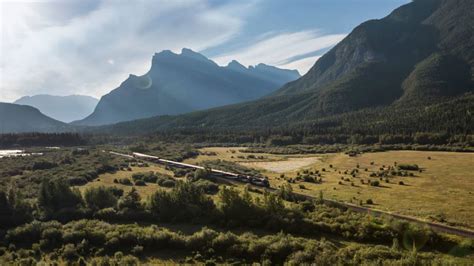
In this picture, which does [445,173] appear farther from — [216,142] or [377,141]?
[216,142]

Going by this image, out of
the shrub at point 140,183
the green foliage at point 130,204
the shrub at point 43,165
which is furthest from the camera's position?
the shrub at point 43,165

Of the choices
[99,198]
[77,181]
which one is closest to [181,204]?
[99,198]

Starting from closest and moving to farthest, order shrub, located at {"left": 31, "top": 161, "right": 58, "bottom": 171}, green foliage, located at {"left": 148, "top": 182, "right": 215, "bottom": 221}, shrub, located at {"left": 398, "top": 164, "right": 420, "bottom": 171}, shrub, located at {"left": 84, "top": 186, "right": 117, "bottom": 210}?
green foliage, located at {"left": 148, "top": 182, "right": 215, "bottom": 221}, shrub, located at {"left": 84, "top": 186, "right": 117, "bottom": 210}, shrub, located at {"left": 398, "top": 164, "right": 420, "bottom": 171}, shrub, located at {"left": 31, "top": 161, "right": 58, "bottom": 171}

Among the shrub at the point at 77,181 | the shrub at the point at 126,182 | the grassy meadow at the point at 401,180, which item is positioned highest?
the shrub at the point at 77,181

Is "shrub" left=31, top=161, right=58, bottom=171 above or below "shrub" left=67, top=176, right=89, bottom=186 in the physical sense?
above

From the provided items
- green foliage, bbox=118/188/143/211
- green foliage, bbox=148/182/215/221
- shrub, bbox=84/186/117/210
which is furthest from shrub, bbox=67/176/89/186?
green foliage, bbox=148/182/215/221

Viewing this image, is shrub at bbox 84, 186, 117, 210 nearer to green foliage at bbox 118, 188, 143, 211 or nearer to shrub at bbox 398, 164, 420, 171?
green foliage at bbox 118, 188, 143, 211

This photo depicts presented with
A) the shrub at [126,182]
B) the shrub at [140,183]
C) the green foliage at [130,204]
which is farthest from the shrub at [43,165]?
the green foliage at [130,204]

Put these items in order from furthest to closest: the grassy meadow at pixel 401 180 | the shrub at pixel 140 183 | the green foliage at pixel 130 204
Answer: the shrub at pixel 140 183 → the green foliage at pixel 130 204 → the grassy meadow at pixel 401 180

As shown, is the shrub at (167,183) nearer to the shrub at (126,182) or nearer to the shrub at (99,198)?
the shrub at (126,182)

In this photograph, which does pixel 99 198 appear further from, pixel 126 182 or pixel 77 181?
pixel 77 181

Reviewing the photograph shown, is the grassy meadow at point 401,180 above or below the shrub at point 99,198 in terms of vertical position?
below

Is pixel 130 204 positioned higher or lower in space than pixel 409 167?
higher
